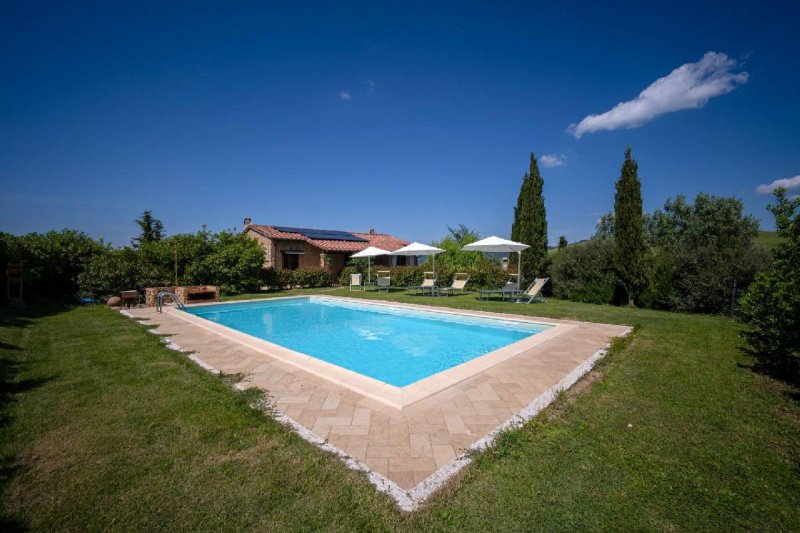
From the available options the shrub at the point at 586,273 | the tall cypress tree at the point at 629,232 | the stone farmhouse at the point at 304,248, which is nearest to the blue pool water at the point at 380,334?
the shrub at the point at 586,273

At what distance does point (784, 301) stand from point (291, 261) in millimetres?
21462

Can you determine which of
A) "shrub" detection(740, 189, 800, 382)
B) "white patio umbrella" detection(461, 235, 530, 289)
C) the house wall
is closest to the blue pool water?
"shrub" detection(740, 189, 800, 382)

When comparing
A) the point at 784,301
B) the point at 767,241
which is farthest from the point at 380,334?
the point at 767,241

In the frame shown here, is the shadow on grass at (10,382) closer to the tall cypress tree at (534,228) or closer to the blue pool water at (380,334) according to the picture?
the blue pool water at (380,334)

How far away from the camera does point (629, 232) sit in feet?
36.8

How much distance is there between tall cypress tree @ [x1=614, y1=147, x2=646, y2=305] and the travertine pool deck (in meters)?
7.14

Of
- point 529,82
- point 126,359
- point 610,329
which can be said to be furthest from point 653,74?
point 126,359

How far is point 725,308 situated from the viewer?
8984 mm

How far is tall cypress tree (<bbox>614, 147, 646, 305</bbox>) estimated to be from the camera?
11000mm

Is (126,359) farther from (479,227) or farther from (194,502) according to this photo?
(479,227)

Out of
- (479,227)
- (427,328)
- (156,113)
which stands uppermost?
(156,113)

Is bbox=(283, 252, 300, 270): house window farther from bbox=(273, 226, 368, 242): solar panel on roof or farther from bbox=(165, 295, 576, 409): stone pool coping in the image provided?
bbox=(165, 295, 576, 409): stone pool coping

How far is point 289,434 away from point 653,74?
17.0 meters

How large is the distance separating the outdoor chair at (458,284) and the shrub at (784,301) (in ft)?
34.9
